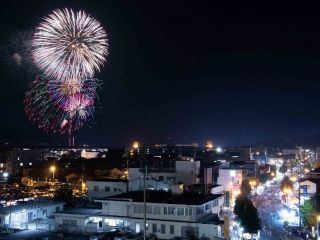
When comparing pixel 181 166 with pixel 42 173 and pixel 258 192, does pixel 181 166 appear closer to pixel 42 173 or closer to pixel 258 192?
pixel 258 192

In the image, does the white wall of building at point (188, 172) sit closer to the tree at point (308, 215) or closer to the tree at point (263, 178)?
the tree at point (308, 215)

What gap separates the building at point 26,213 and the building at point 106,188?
4.64 meters

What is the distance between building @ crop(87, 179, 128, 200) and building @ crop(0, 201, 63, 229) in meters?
4.64

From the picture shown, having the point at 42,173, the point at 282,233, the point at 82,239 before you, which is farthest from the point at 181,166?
the point at 42,173

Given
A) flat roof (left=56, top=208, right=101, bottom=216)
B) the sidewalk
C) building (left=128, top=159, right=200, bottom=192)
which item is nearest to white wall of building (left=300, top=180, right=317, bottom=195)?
building (left=128, top=159, right=200, bottom=192)

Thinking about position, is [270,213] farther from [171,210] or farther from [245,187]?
[171,210]

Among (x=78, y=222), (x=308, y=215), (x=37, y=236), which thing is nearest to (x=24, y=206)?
(x=78, y=222)

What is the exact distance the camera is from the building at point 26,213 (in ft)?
66.2

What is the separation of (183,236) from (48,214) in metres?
7.87

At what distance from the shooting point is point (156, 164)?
1384 inches

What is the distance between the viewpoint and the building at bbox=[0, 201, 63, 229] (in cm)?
2019

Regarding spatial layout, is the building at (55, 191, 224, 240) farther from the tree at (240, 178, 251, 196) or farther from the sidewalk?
the tree at (240, 178, 251, 196)

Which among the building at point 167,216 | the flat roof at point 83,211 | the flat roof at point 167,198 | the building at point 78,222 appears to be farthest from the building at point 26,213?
the building at point 167,216

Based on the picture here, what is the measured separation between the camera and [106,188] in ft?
89.7
